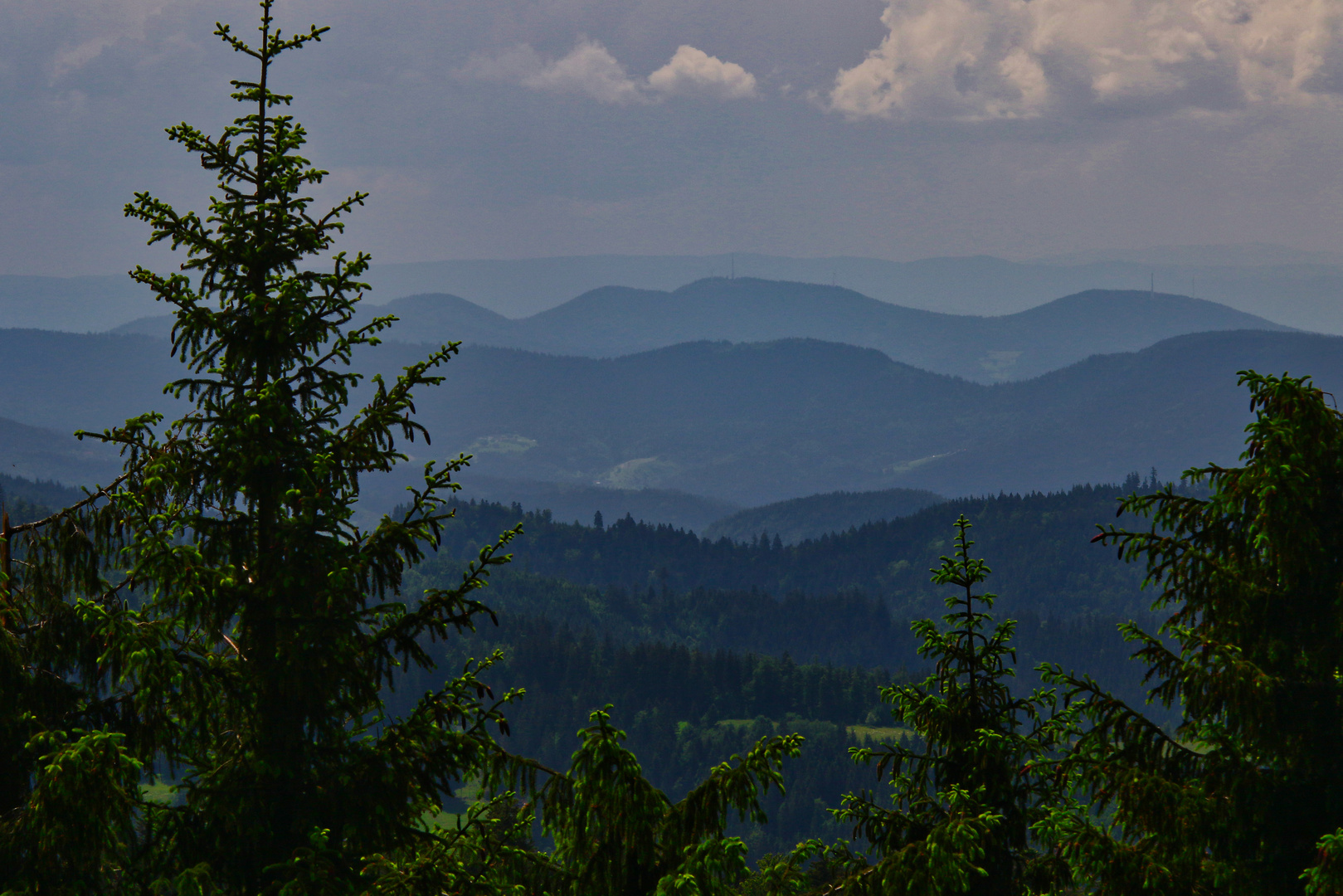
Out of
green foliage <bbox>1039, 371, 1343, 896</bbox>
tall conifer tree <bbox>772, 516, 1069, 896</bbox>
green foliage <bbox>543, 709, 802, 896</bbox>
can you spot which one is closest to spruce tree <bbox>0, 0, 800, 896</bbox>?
green foliage <bbox>543, 709, 802, 896</bbox>

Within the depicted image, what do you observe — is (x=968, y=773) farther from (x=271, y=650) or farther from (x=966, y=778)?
(x=271, y=650)

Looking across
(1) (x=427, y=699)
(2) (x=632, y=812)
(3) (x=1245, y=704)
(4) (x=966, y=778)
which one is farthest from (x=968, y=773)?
(1) (x=427, y=699)

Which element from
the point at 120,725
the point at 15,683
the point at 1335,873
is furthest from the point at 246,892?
the point at 1335,873

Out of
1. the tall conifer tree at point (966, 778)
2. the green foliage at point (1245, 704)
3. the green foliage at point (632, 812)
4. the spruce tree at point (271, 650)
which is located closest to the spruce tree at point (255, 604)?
the spruce tree at point (271, 650)

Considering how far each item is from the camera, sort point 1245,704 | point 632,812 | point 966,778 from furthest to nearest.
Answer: point 966,778, point 1245,704, point 632,812

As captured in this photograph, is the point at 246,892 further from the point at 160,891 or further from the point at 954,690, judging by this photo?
the point at 954,690

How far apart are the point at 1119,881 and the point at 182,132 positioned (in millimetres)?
15060

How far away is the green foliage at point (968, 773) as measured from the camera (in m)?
12.9

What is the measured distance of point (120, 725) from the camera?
45.2ft

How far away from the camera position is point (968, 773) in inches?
535

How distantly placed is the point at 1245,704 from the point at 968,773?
3.27m

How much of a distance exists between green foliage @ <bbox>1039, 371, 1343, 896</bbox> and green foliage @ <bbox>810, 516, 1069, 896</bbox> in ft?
1.92

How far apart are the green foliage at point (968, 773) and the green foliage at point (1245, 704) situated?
0.58m

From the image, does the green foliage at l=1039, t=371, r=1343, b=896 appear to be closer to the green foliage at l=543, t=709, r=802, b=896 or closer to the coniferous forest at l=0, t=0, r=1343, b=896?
the coniferous forest at l=0, t=0, r=1343, b=896
